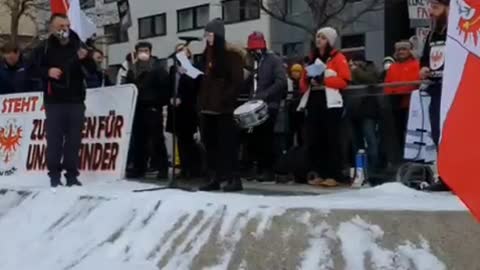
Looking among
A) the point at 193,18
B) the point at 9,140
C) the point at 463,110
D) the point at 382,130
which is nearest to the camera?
the point at 463,110

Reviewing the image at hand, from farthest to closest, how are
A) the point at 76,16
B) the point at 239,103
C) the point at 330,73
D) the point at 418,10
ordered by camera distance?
the point at 418,10 → the point at 76,16 → the point at 239,103 → the point at 330,73

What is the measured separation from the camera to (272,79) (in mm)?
Result: 10570

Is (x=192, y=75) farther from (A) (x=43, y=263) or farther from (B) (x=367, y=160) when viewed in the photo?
(A) (x=43, y=263)

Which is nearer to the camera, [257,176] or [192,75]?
[192,75]

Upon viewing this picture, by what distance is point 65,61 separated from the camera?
33.6 feet

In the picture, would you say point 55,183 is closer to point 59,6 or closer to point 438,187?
point 59,6

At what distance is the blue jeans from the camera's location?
10430mm

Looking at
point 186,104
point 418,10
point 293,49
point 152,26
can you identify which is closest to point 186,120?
point 186,104

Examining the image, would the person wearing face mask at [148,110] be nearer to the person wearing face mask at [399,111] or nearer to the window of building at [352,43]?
the person wearing face mask at [399,111]

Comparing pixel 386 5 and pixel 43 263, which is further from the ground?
pixel 386 5

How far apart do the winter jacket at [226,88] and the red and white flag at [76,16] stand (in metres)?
1.95

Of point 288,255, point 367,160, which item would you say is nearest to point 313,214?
point 288,255

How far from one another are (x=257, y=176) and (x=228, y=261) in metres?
4.09

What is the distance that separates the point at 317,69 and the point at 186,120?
2.10m
